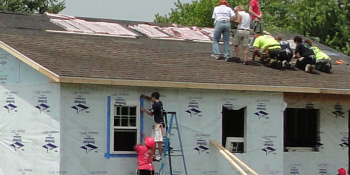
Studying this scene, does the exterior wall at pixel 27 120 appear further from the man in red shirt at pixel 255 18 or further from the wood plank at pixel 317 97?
the man in red shirt at pixel 255 18

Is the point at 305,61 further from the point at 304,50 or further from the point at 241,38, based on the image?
the point at 241,38

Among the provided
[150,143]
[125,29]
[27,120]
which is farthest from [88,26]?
[150,143]

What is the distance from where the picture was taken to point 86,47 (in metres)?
18.7

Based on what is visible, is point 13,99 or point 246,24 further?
point 246,24

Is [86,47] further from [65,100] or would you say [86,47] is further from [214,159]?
[214,159]

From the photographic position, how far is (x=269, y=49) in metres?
20.2

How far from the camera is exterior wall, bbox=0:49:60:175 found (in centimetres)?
1608

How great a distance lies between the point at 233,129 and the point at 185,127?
5.67 ft

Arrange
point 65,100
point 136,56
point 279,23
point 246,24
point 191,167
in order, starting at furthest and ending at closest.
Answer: point 279,23, point 246,24, point 136,56, point 191,167, point 65,100

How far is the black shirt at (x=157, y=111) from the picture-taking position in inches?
647

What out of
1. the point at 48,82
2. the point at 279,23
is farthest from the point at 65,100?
the point at 279,23

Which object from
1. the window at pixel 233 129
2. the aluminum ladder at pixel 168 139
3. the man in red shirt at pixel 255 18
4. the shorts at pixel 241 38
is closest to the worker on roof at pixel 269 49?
the shorts at pixel 241 38

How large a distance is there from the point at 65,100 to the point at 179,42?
21.1 feet

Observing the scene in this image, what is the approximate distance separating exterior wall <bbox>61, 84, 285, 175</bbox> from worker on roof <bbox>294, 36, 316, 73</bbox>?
2.33 meters
